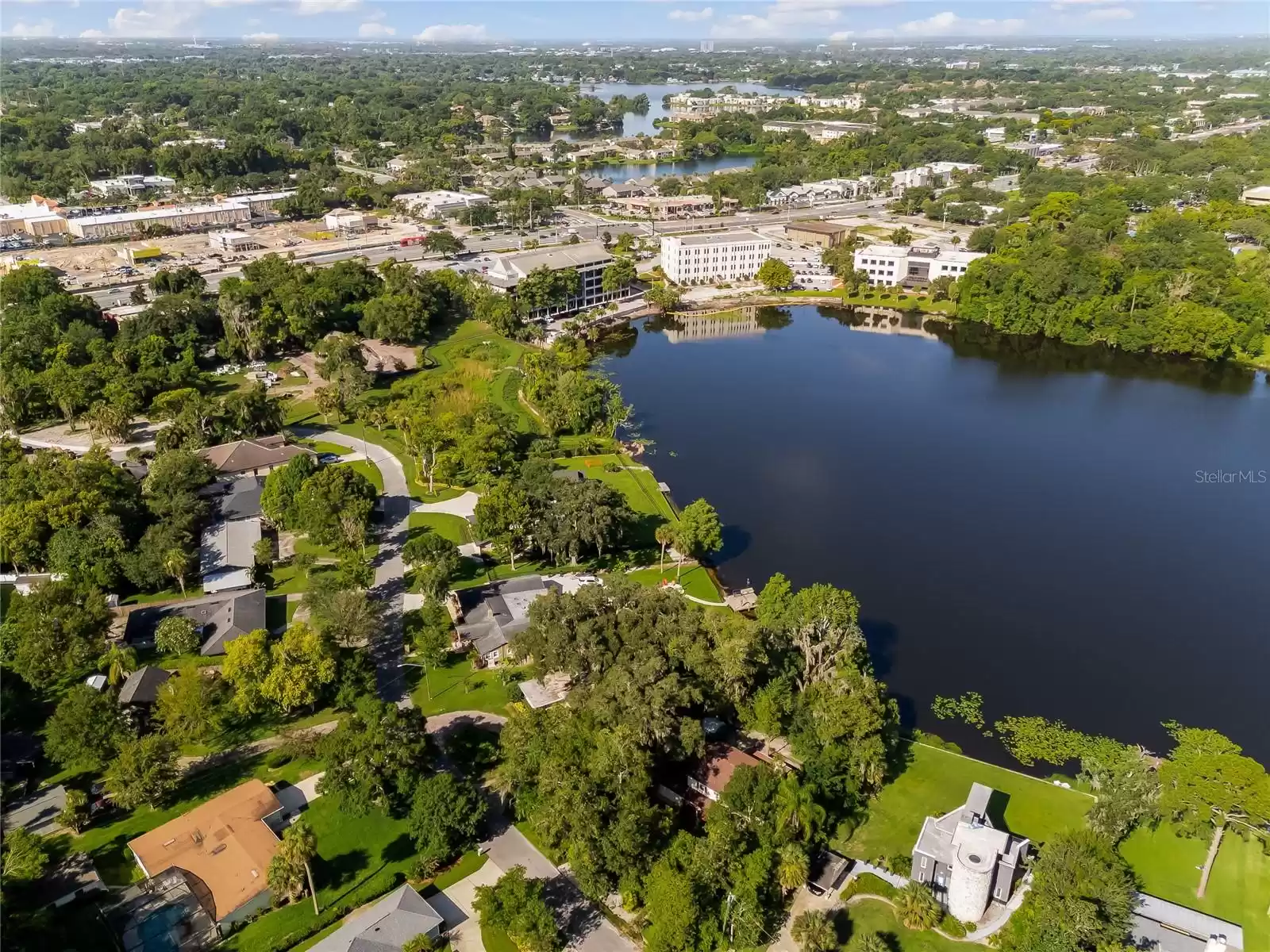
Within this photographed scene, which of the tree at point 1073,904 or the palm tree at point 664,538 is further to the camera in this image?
the palm tree at point 664,538

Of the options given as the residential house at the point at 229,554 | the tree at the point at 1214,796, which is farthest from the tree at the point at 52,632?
the tree at the point at 1214,796

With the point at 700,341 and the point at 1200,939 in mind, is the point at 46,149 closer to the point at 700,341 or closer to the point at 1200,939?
the point at 700,341

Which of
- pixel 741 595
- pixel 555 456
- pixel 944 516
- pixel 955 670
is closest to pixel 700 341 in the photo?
pixel 555 456

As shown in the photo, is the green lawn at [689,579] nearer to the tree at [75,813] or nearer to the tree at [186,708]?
the tree at [186,708]

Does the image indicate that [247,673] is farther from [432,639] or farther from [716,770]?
[716,770]

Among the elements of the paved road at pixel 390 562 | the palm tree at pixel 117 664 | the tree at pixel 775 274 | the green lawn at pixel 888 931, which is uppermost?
the tree at pixel 775 274
